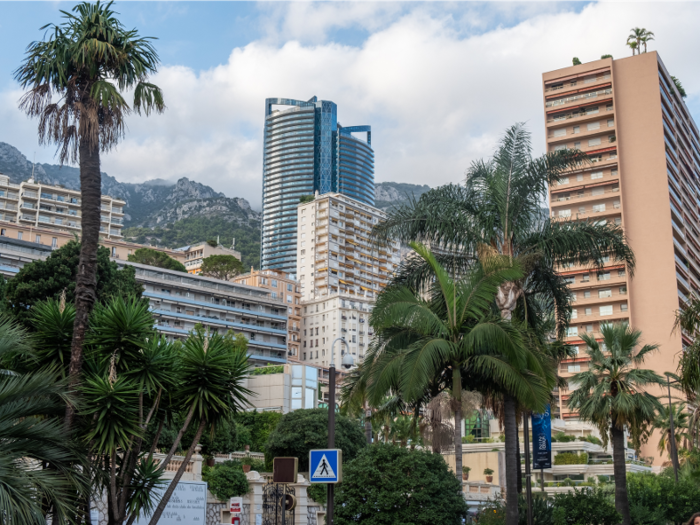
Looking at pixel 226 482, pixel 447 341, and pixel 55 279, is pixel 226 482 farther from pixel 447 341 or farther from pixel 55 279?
pixel 55 279

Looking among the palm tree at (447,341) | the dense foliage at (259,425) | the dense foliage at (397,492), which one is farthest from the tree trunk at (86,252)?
the dense foliage at (259,425)

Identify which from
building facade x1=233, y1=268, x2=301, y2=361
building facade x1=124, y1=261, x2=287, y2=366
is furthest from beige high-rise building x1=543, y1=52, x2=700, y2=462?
building facade x1=233, y1=268, x2=301, y2=361

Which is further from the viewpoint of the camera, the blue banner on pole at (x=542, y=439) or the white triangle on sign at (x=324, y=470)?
the blue banner on pole at (x=542, y=439)

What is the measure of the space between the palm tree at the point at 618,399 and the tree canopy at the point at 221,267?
10705 centimetres

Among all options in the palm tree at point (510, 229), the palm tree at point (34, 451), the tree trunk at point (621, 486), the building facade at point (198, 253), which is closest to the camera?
the palm tree at point (34, 451)

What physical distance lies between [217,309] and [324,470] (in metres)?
97.4

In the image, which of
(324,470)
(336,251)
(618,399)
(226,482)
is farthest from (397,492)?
(336,251)

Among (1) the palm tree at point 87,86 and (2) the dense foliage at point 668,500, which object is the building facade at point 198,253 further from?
(1) the palm tree at point 87,86

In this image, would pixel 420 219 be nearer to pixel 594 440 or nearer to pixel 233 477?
pixel 233 477

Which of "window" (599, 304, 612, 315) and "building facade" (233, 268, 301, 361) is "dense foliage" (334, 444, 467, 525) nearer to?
"window" (599, 304, 612, 315)

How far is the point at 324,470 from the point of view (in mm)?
16344

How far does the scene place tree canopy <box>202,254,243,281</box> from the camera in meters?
134

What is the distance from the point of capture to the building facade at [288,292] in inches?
5497

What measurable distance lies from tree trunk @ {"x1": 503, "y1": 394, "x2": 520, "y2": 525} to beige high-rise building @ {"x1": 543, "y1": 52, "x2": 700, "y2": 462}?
209ft
